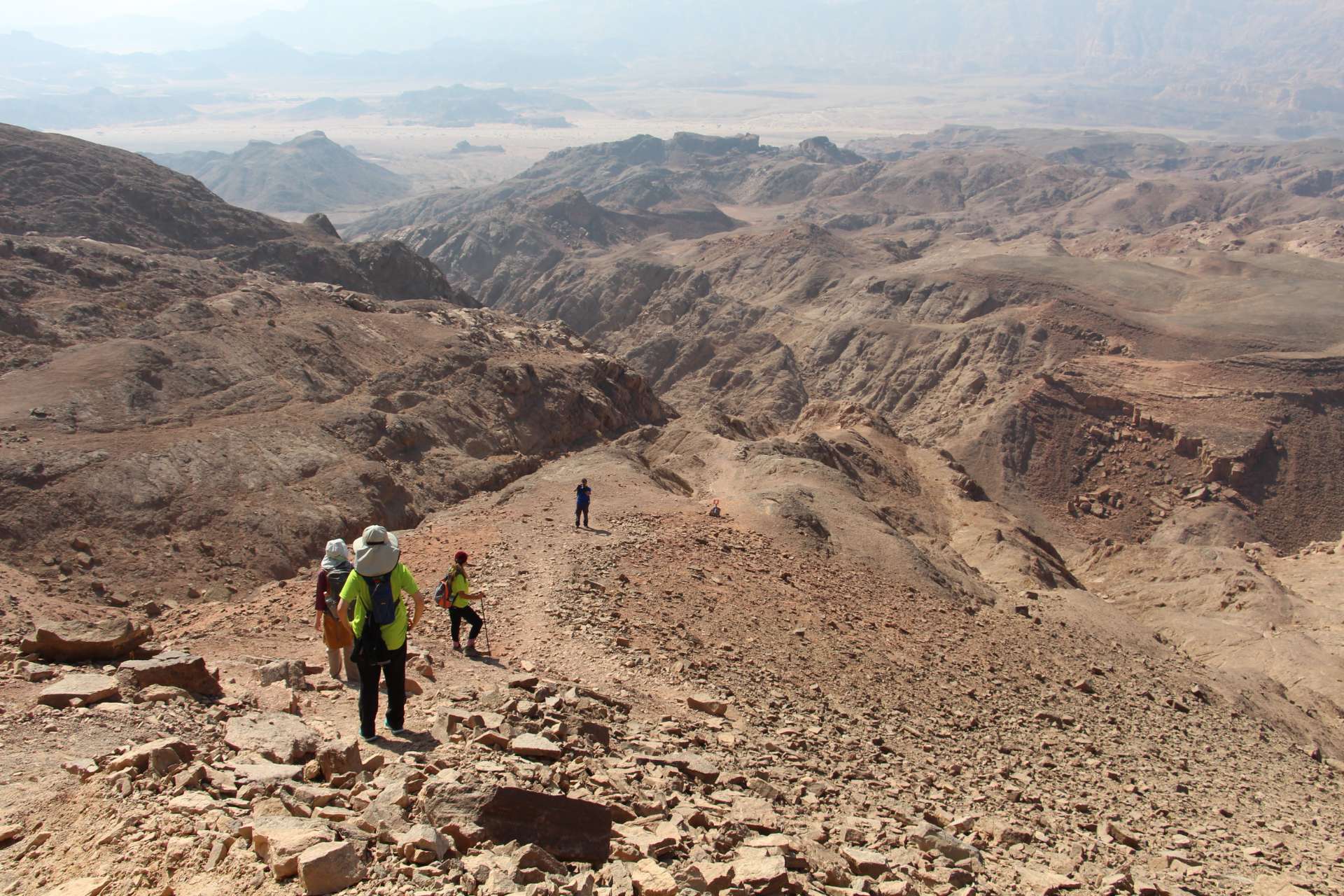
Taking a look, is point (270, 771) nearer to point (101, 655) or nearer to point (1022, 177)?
point (101, 655)

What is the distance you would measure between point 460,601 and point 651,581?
380 centimetres

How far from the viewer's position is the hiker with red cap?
346 inches

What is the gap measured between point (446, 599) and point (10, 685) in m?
3.45

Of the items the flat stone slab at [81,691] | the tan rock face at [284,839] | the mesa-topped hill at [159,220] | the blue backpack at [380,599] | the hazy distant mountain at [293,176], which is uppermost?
the hazy distant mountain at [293,176]

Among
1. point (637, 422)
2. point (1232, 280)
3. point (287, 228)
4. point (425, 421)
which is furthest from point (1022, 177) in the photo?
point (425, 421)

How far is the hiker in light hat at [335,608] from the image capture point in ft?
24.6

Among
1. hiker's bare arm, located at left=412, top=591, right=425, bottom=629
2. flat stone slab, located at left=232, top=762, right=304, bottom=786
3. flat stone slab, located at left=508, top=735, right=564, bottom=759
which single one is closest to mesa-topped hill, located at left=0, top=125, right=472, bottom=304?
hiker's bare arm, located at left=412, top=591, right=425, bottom=629

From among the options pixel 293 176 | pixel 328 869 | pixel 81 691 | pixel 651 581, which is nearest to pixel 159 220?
pixel 651 581

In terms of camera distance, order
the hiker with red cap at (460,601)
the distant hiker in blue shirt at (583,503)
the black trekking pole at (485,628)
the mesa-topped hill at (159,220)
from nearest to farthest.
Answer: the hiker with red cap at (460,601)
the black trekking pole at (485,628)
the distant hiker in blue shirt at (583,503)
the mesa-topped hill at (159,220)

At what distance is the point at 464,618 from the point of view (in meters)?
8.94

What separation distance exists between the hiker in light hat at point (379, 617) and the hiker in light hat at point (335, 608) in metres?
1.28

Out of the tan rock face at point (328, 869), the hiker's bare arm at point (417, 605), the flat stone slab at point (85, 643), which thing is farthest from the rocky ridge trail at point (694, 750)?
the flat stone slab at point (85, 643)

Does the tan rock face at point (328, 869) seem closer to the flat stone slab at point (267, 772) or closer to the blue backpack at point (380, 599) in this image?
the flat stone slab at point (267, 772)

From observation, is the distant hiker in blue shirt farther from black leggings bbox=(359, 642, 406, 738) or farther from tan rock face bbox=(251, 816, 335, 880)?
tan rock face bbox=(251, 816, 335, 880)
